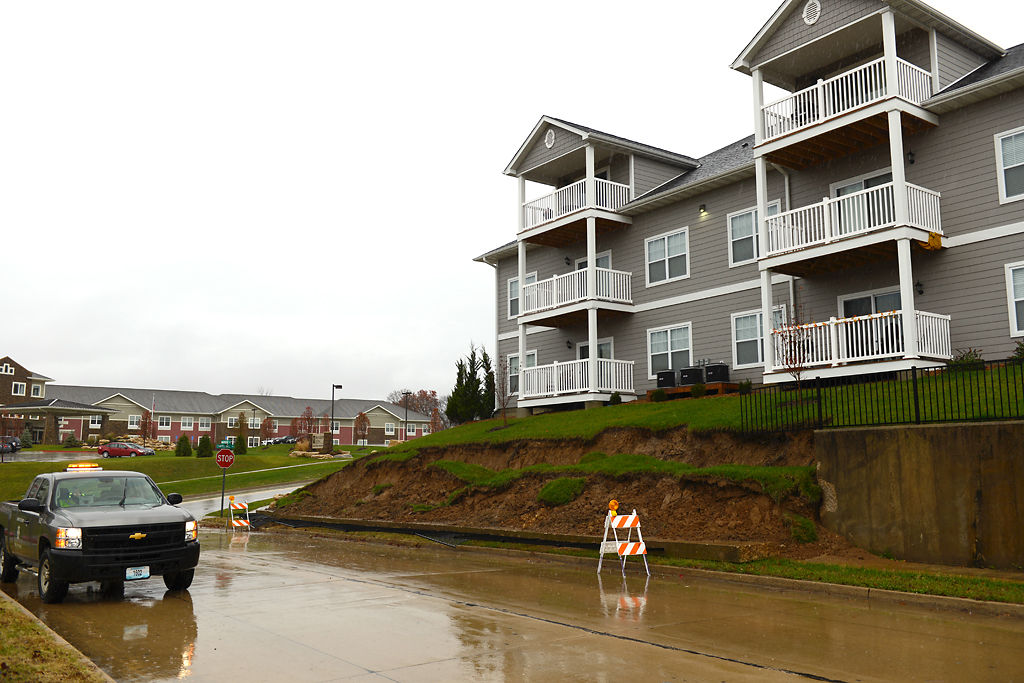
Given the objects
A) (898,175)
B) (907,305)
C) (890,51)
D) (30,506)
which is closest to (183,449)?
(30,506)

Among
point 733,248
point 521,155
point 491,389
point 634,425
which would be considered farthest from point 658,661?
point 491,389

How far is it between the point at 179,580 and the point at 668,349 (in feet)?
61.0

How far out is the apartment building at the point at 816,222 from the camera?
1903 centimetres

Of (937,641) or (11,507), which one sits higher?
(11,507)

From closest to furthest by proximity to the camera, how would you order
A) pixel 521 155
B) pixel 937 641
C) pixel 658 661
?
1. pixel 658 661
2. pixel 937 641
3. pixel 521 155

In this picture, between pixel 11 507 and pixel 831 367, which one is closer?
pixel 11 507

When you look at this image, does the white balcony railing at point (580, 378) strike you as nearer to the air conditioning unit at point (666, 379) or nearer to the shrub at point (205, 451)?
the air conditioning unit at point (666, 379)

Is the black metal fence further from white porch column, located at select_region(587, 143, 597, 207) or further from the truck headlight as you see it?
the truck headlight

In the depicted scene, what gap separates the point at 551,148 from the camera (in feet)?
99.9

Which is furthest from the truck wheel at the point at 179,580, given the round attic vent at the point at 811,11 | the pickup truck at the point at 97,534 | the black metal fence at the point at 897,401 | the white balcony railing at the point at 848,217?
the round attic vent at the point at 811,11

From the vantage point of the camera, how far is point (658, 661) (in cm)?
742

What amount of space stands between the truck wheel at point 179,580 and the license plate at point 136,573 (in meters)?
0.89

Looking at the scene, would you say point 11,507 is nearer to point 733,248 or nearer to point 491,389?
point 733,248

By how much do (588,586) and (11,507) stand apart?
913 centimetres
